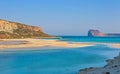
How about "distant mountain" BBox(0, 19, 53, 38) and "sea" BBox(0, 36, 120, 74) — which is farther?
"distant mountain" BBox(0, 19, 53, 38)

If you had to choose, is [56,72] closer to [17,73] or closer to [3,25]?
[17,73]

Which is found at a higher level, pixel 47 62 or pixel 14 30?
pixel 14 30

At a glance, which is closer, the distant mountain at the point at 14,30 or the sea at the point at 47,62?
the sea at the point at 47,62

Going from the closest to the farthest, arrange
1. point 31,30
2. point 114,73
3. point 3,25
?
point 114,73, point 3,25, point 31,30

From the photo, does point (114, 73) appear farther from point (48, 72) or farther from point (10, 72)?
point (10, 72)

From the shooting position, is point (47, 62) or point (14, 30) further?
point (14, 30)

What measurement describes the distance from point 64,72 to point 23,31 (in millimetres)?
154889

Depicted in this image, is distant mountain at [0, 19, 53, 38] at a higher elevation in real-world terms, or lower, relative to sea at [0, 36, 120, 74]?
higher

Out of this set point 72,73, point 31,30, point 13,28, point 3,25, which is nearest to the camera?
point 72,73

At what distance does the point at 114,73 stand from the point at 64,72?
28.8 feet

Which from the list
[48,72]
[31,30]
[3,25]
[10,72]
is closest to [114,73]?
→ [48,72]

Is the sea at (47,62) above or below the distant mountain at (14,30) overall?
below

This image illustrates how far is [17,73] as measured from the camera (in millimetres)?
29609

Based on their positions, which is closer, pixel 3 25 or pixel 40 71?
pixel 40 71
